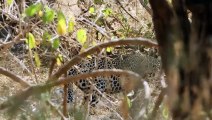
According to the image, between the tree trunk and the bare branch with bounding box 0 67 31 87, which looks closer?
the tree trunk

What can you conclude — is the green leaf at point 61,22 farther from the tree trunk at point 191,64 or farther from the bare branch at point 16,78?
the tree trunk at point 191,64

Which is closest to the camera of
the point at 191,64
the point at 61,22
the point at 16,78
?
the point at 191,64

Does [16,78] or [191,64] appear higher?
[191,64]

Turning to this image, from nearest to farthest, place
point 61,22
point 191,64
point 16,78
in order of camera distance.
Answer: point 191,64 < point 16,78 < point 61,22

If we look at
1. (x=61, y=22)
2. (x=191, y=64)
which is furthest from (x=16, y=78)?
(x=191, y=64)

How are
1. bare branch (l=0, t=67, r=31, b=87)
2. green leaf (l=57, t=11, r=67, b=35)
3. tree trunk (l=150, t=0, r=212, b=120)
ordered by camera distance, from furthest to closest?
green leaf (l=57, t=11, r=67, b=35)
bare branch (l=0, t=67, r=31, b=87)
tree trunk (l=150, t=0, r=212, b=120)

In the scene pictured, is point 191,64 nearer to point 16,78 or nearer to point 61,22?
point 16,78

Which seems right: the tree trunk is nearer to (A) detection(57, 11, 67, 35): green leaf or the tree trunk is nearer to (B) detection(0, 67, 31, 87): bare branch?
(B) detection(0, 67, 31, 87): bare branch

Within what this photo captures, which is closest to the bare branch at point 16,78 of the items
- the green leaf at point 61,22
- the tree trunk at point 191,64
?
the green leaf at point 61,22

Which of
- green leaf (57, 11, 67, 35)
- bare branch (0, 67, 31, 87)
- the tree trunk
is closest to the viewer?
the tree trunk

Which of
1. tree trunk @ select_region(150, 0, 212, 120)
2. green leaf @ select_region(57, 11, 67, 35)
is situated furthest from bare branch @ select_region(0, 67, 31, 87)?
tree trunk @ select_region(150, 0, 212, 120)

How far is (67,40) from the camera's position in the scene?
3561 millimetres

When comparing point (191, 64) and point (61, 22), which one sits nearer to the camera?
point (191, 64)

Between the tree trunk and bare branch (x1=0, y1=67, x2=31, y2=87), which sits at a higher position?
the tree trunk
